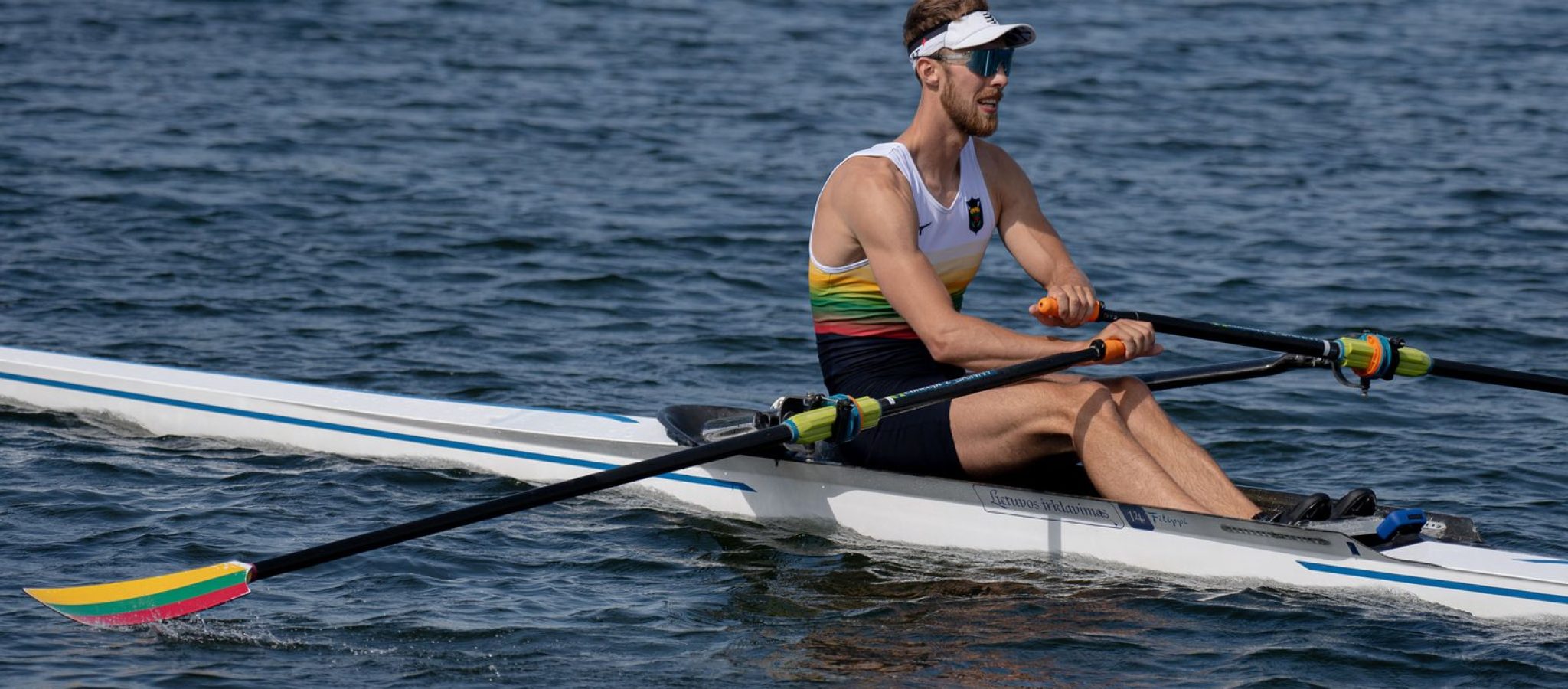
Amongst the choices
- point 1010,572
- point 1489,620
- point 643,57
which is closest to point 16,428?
point 1010,572

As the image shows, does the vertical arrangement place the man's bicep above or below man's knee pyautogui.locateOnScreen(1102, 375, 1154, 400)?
above

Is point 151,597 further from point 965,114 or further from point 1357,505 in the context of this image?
point 1357,505

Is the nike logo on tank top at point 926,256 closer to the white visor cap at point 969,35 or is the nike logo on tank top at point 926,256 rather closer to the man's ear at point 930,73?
the man's ear at point 930,73

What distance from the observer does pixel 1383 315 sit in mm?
9758

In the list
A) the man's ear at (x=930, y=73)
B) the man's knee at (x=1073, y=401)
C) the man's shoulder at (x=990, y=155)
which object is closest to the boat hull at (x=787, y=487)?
the man's knee at (x=1073, y=401)

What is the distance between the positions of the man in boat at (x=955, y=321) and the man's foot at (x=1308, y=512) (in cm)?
9

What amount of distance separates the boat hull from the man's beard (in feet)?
3.85

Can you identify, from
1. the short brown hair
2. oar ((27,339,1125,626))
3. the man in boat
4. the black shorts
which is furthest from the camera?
the black shorts

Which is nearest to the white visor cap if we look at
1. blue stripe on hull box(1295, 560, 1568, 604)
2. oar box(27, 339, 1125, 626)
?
oar box(27, 339, 1125, 626)

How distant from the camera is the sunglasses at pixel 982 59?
223 inches

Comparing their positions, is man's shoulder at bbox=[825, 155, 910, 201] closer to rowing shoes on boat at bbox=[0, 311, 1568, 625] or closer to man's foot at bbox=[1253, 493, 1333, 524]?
rowing shoes on boat at bbox=[0, 311, 1568, 625]

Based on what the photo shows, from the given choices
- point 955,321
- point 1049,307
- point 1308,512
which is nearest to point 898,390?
point 955,321

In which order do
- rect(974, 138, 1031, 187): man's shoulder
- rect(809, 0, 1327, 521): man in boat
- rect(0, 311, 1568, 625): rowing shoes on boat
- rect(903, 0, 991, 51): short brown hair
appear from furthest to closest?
1. rect(974, 138, 1031, 187): man's shoulder
2. rect(903, 0, 991, 51): short brown hair
3. rect(809, 0, 1327, 521): man in boat
4. rect(0, 311, 1568, 625): rowing shoes on boat

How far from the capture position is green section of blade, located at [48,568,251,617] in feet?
17.0
